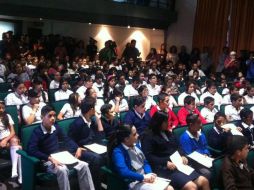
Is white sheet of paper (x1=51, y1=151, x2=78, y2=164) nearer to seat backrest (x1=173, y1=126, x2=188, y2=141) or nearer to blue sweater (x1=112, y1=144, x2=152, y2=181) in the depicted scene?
blue sweater (x1=112, y1=144, x2=152, y2=181)

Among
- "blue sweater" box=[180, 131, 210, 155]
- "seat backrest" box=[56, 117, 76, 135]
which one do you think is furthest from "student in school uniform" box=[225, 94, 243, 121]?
"seat backrest" box=[56, 117, 76, 135]

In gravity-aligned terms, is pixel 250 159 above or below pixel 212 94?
below

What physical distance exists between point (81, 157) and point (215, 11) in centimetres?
1103

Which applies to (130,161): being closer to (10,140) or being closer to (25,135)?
(25,135)

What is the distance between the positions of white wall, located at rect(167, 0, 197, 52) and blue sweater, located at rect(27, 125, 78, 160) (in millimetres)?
11107

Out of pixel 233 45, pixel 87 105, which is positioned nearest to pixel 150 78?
pixel 87 105

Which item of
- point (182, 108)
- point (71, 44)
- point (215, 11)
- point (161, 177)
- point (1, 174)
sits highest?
point (215, 11)

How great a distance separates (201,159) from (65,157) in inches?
60.4

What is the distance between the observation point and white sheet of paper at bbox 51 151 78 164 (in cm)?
408

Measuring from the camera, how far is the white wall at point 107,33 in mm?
14720

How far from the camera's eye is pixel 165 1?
14500mm

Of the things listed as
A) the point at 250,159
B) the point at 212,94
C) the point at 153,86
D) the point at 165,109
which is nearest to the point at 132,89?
the point at 153,86

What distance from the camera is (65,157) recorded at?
4.17 m

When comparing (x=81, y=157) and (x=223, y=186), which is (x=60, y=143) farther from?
(x=223, y=186)
